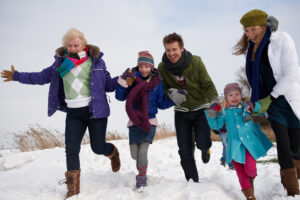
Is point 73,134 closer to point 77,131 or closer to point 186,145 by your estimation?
point 77,131

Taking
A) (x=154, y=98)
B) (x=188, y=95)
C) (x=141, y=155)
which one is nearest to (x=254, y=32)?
(x=188, y=95)

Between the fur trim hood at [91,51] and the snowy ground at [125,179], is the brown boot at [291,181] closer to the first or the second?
the snowy ground at [125,179]

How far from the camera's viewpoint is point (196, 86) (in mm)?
3965

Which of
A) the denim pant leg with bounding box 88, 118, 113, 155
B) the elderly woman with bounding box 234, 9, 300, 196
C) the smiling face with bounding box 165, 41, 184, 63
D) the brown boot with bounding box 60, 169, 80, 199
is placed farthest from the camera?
the denim pant leg with bounding box 88, 118, 113, 155

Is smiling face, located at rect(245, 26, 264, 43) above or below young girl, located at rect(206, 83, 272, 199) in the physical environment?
above

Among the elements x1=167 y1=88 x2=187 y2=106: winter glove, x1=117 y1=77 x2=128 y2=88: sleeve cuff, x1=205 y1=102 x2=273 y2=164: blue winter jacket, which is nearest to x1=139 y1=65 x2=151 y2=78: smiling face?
x1=117 y1=77 x2=128 y2=88: sleeve cuff

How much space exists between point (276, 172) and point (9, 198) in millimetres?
4291

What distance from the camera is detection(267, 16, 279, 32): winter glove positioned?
11.1 ft

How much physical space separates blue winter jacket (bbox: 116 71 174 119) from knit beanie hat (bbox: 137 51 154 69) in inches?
7.0

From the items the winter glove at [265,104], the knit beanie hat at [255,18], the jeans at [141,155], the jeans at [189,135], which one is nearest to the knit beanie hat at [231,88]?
the winter glove at [265,104]

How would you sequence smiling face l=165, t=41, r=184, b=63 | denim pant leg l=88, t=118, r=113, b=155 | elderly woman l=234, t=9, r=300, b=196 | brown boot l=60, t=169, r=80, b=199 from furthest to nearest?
denim pant leg l=88, t=118, r=113, b=155
brown boot l=60, t=169, r=80, b=199
smiling face l=165, t=41, r=184, b=63
elderly woman l=234, t=9, r=300, b=196

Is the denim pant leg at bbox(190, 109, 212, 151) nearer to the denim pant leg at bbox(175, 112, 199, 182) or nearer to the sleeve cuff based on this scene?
the denim pant leg at bbox(175, 112, 199, 182)

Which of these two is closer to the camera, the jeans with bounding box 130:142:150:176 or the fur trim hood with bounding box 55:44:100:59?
the jeans with bounding box 130:142:150:176

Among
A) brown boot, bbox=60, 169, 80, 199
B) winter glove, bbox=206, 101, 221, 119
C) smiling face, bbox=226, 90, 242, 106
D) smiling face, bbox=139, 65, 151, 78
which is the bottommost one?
brown boot, bbox=60, 169, 80, 199
